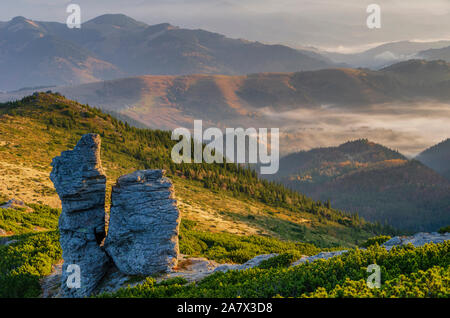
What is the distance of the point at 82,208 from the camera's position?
70.2ft

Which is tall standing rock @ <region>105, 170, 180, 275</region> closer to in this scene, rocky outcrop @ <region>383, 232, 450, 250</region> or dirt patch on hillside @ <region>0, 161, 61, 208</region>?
rocky outcrop @ <region>383, 232, 450, 250</region>

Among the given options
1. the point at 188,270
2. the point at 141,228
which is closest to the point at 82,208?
the point at 141,228

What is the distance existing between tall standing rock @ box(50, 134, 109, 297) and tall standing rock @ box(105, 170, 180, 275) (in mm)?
1126

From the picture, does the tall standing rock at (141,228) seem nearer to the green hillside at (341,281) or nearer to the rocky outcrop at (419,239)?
the green hillside at (341,281)

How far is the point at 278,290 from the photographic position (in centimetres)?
1436

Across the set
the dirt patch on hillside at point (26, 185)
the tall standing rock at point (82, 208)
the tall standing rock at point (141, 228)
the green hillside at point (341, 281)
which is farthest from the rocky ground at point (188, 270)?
the dirt patch on hillside at point (26, 185)

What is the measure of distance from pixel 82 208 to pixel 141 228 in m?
4.23

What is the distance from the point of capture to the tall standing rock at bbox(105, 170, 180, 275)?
20.9 m

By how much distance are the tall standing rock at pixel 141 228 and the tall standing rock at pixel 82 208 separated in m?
1.13

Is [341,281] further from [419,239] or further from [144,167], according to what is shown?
[144,167]

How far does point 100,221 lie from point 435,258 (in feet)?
66.1

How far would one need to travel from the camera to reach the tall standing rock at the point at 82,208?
20703 millimetres

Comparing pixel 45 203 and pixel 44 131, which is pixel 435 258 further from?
pixel 44 131
